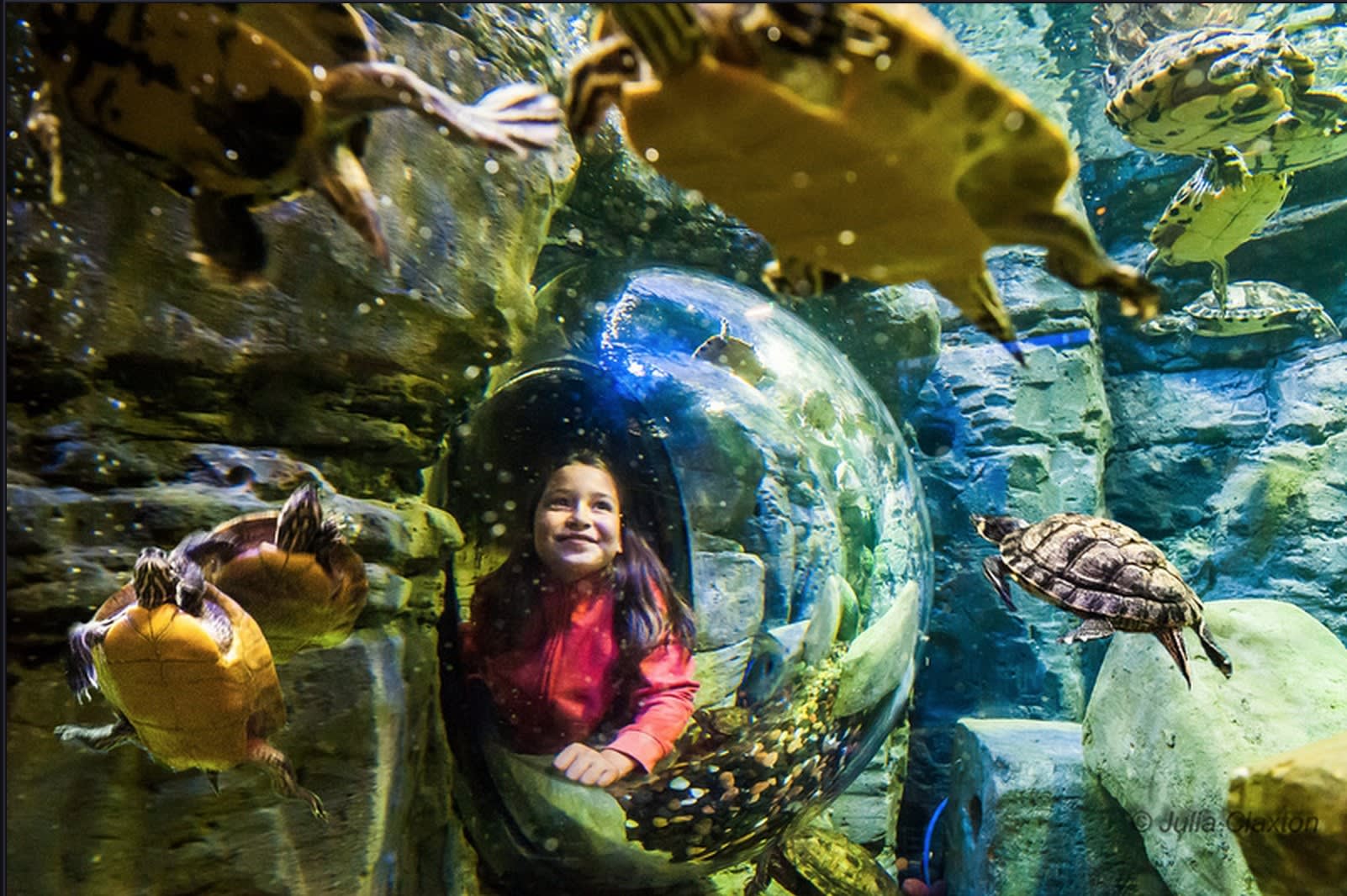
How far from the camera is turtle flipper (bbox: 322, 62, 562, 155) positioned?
3.82 feet

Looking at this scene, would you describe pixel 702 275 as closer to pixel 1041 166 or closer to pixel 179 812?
pixel 1041 166

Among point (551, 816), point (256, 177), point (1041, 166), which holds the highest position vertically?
point (256, 177)

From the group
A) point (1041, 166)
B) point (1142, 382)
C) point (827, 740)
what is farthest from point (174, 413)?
point (1142, 382)

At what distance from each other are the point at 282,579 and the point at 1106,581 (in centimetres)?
216

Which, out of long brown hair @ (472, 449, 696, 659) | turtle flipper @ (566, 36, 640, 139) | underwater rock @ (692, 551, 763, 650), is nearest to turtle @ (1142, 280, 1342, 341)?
underwater rock @ (692, 551, 763, 650)

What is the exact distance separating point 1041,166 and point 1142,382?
4.97 metres

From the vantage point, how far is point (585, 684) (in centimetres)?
219

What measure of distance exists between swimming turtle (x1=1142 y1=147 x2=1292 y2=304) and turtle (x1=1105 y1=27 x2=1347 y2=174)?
7 cm

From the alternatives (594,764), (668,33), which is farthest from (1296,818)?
(668,33)

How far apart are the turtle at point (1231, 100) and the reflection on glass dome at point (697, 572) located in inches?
83.4

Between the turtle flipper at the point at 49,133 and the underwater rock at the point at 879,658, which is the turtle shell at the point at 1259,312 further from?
the turtle flipper at the point at 49,133

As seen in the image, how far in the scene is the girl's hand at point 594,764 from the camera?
7.11 ft

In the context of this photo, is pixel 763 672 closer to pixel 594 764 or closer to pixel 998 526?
pixel 594 764

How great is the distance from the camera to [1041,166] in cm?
98
